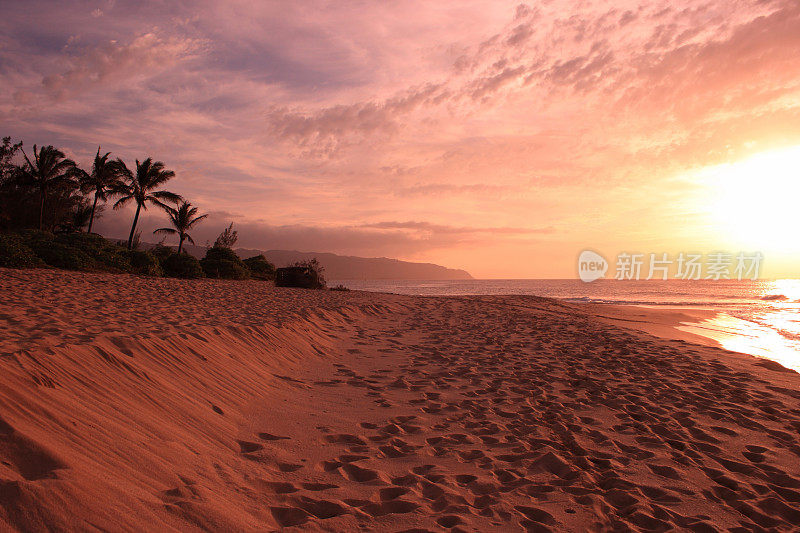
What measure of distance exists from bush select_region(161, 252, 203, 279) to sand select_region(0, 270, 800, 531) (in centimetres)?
1714

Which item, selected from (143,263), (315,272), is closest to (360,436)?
(315,272)

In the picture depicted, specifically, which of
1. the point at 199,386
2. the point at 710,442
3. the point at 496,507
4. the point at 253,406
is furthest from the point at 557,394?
the point at 199,386

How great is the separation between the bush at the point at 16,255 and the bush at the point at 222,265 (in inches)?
394

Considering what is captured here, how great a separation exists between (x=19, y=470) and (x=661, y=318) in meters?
20.5

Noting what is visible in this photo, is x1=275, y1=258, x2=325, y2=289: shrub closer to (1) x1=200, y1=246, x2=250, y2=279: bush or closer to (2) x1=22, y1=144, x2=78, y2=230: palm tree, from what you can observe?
(1) x1=200, y1=246, x2=250, y2=279: bush

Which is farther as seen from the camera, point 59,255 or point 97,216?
point 97,216

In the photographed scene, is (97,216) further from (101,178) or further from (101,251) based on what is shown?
(101,251)

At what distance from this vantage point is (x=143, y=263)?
21594 mm

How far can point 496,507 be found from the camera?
2.84m

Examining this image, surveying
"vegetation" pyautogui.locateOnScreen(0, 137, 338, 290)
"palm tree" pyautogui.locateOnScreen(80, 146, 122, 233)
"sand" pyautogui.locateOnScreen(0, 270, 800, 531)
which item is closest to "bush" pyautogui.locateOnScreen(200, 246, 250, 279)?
"vegetation" pyautogui.locateOnScreen(0, 137, 338, 290)

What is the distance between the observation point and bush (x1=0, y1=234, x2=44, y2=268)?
15633 mm

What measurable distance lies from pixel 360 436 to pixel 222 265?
2528 cm

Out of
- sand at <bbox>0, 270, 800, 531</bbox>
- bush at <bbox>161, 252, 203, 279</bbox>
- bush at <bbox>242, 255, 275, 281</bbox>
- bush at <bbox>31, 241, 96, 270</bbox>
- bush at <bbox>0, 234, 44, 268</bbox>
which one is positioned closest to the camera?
sand at <bbox>0, 270, 800, 531</bbox>

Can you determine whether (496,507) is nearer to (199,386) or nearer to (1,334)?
(199,386)
